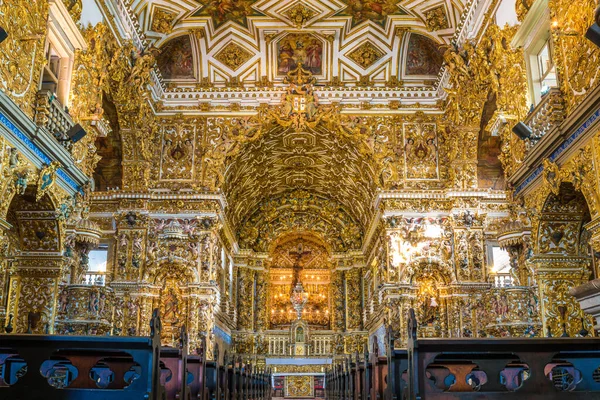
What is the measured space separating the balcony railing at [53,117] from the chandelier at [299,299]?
16813 millimetres

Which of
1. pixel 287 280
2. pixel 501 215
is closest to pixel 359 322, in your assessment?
pixel 287 280

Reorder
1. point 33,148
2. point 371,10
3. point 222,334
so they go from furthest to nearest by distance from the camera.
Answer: point 222,334, point 371,10, point 33,148

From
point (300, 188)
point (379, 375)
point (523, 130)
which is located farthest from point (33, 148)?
point (300, 188)

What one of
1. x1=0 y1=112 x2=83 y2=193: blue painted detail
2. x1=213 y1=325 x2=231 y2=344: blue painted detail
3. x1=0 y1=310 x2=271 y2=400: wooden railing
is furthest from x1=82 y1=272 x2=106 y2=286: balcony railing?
x1=0 y1=310 x2=271 y2=400: wooden railing

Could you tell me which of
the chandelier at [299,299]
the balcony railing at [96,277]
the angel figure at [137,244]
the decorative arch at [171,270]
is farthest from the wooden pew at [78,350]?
the chandelier at [299,299]

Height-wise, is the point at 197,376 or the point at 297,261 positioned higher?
the point at 297,261

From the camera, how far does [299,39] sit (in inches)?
791

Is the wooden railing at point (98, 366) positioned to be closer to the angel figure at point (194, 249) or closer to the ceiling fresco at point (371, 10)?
the angel figure at point (194, 249)

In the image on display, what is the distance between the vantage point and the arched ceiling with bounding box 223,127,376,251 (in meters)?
22.3

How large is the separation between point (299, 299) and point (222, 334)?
571cm

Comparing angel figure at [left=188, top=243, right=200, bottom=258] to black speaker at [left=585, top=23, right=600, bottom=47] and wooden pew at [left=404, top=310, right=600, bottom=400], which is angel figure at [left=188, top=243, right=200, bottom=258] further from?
black speaker at [left=585, top=23, right=600, bottom=47]

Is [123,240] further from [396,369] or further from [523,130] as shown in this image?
[396,369]

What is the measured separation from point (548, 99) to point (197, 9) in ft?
36.4

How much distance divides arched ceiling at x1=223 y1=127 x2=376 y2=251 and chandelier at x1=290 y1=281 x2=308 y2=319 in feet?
7.69
